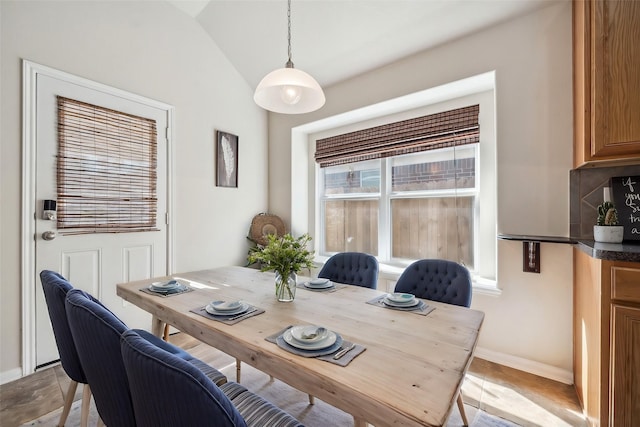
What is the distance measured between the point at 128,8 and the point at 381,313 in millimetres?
3256

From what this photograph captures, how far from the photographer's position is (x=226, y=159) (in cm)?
340

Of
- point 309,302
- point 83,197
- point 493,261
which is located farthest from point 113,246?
point 493,261

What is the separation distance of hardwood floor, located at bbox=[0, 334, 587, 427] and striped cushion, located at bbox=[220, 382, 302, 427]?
1.40 metres

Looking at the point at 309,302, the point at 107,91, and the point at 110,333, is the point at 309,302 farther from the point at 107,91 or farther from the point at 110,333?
the point at 107,91

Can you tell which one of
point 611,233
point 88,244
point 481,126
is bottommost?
point 88,244

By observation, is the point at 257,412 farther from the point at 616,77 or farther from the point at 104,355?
the point at 616,77

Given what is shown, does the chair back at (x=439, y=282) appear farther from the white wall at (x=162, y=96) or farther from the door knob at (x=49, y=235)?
the door knob at (x=49, y=235)

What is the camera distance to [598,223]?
5.87 ft

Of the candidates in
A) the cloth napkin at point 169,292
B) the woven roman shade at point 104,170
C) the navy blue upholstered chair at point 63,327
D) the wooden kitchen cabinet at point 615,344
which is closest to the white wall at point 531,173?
the wooden kitchen cabinet at point 615,344

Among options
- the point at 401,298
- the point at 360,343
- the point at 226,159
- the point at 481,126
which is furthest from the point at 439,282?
the point at 226,159

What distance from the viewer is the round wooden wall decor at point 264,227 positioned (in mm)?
3635

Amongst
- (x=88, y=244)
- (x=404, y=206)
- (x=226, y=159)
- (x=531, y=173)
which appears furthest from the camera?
(x=226, y=159)

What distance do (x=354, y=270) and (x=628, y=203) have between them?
1772 mm

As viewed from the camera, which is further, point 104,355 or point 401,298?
point 401,298
